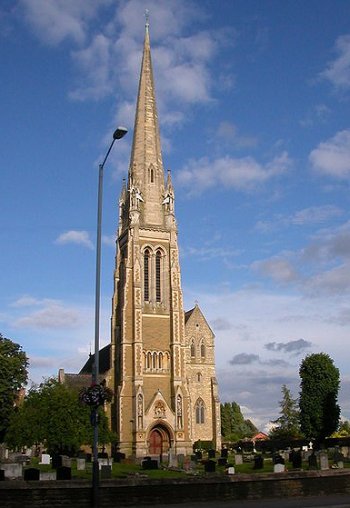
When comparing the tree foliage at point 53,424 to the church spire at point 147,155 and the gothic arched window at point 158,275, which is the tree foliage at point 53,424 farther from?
the church spire at point 147,155

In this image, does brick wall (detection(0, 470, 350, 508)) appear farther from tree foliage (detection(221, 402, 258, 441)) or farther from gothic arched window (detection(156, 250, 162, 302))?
tree foliage (detection(221, 402, 258, 441))

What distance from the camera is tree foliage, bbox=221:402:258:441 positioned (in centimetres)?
9819

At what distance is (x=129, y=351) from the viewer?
66.9 meters

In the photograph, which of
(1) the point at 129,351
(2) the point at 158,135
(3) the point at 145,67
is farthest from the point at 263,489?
(3) the point at 145,67

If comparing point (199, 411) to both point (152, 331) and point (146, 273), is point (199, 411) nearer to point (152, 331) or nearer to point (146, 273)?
point (152, 331)

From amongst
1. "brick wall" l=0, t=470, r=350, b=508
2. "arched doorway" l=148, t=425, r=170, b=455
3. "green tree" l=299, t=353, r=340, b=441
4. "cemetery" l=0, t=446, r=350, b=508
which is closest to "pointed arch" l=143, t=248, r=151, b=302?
"arched doorway" l=148, t=425, r=170, b=455

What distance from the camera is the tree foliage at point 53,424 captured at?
4803 centimetres

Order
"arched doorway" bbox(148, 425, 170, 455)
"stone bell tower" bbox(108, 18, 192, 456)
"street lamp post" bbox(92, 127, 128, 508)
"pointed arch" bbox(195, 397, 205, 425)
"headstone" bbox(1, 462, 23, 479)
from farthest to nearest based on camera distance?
1. "pointed arch" bbox(195, 397, 205, 425)
2. "arched doorway" bbox(148, 425, 170, 455)
3. "stone bell tower" bbox(108, 18, 192, 456)
4. "headstone" bbox(1, 462, 23, 479)
5. "street lamp post" bbox(92, 127, 128, 508)

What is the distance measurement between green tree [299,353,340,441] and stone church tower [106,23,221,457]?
12.7 metres

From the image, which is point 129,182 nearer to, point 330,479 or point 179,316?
point 179,316

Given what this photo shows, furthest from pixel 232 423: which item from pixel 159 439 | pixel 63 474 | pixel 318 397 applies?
pixel 63 474

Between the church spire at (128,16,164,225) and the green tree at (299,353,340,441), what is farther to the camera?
the church spire at (128,16,164,225)

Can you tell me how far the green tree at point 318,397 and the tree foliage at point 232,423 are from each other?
29.5m

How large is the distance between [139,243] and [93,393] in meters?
51.2
